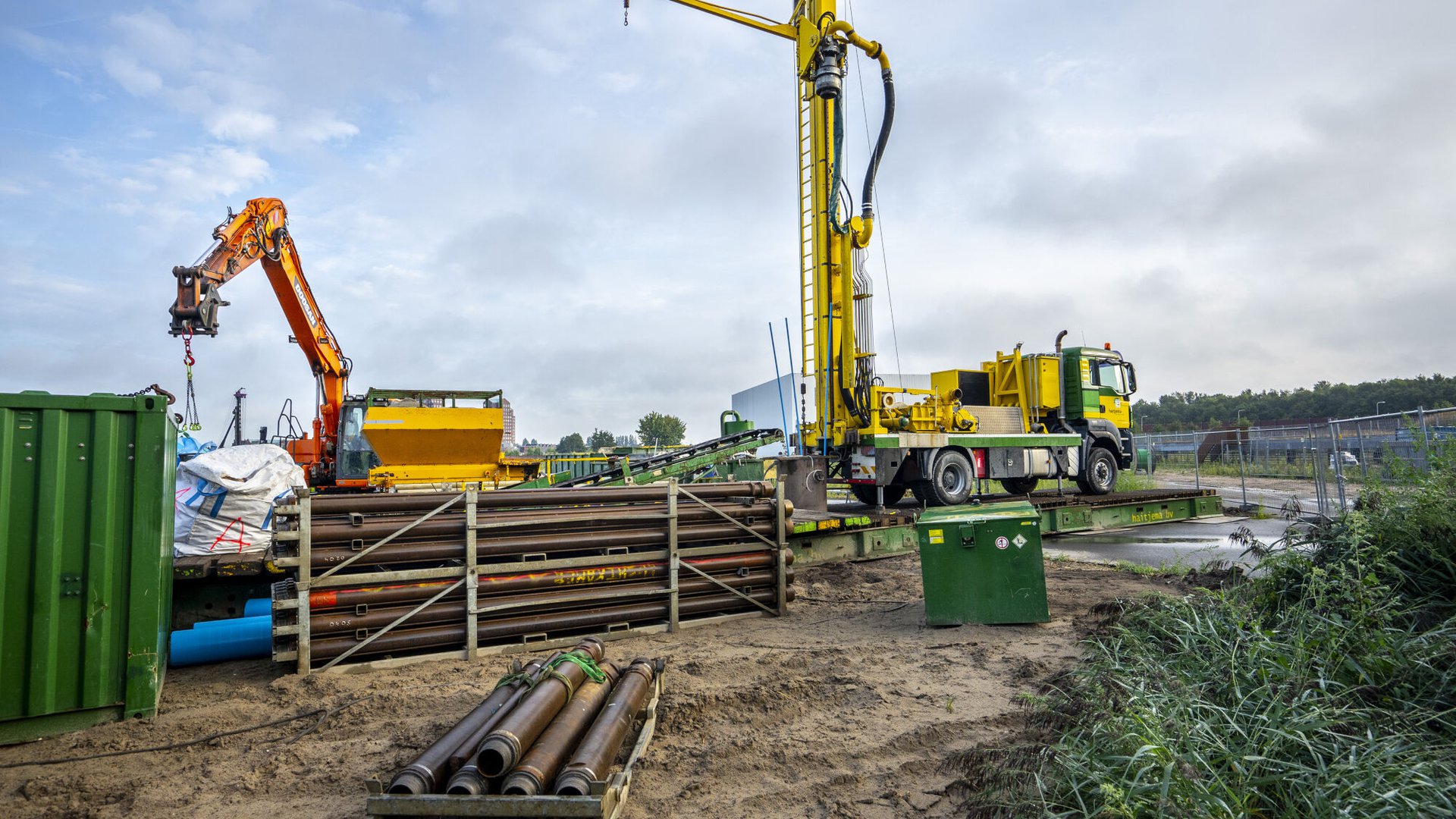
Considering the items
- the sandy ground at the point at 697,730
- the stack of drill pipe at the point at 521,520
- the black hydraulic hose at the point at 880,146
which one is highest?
the black hydraulic hose at the point at 880,146

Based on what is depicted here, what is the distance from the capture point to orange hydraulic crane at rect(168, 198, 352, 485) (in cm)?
1098

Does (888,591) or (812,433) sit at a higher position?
(812,433)

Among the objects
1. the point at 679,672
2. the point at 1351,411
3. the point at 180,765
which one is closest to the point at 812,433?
the point at 679,672

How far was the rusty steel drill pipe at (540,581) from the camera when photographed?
6180 mm

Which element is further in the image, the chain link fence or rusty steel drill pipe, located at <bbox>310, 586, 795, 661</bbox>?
the chain link fence

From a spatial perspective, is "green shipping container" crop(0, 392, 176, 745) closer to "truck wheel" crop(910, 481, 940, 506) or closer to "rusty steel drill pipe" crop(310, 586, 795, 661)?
"rusty steel drill pipe" crop(310, 586, 795, 661)

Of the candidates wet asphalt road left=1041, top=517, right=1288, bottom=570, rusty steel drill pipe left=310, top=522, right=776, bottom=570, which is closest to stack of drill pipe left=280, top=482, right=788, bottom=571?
rusty steel drill pipe left=310, top=522, right=776, bottom=570

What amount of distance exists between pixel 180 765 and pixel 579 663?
2.32 meters

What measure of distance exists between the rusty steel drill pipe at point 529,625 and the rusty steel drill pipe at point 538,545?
0.57 meters

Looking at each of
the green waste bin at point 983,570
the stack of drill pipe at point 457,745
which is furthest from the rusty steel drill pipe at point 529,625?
the stack of drill pipe at point 457,745

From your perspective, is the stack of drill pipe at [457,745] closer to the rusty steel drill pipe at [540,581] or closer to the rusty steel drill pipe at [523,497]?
the rusty steel drill pipe at [540,581]

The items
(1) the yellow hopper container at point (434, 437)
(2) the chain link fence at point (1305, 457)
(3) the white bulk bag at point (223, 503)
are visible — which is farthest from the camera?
(1) the yellow hopper container at point (434, 437)

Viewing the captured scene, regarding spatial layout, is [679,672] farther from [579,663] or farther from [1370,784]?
[1370,784]

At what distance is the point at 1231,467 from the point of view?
3122 cm
